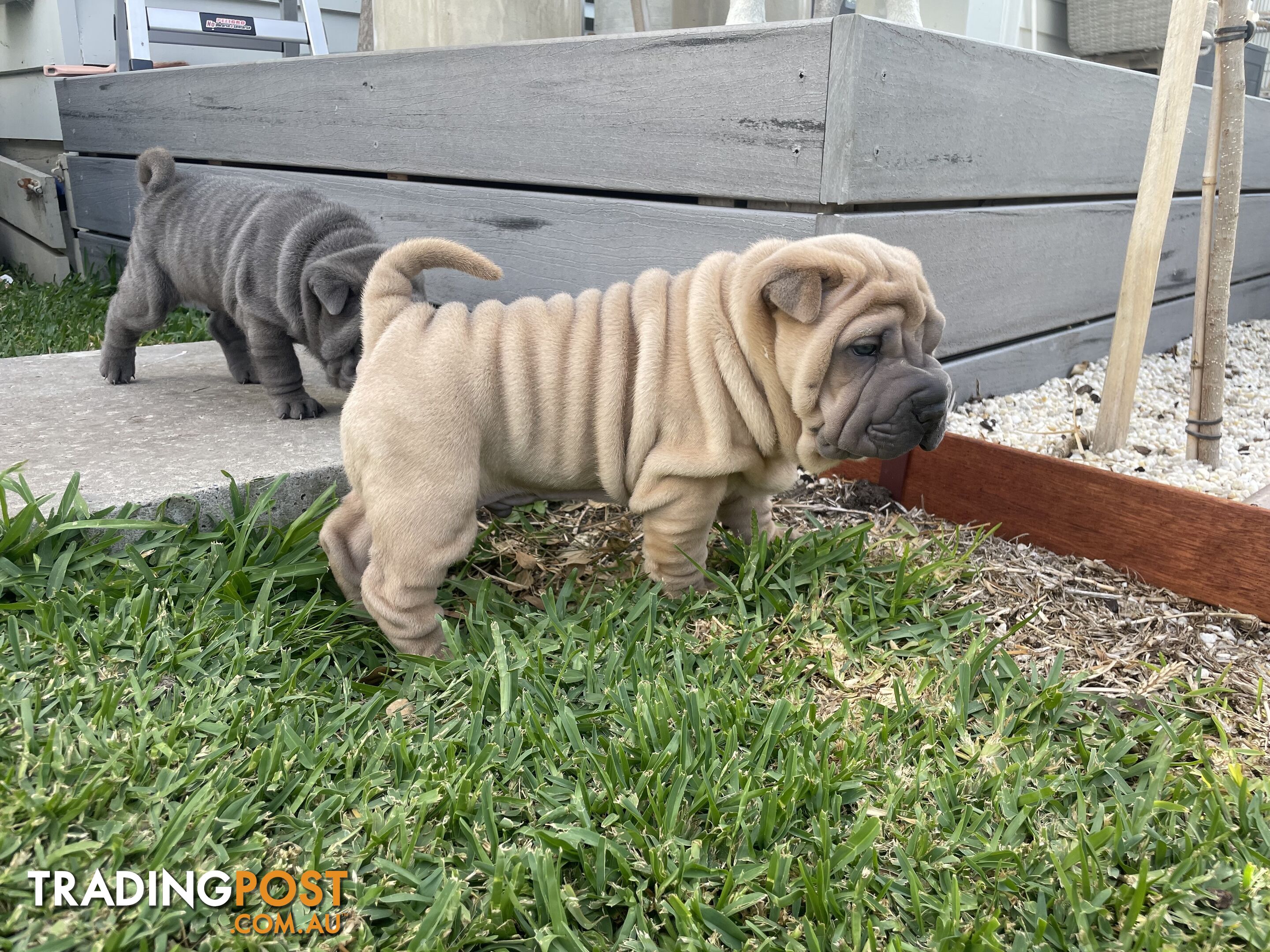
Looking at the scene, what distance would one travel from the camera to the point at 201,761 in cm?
170

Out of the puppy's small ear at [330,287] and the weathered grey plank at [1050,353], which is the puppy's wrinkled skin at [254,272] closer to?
the puppy's small ear at [330,287]

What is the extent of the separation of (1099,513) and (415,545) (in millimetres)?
1965

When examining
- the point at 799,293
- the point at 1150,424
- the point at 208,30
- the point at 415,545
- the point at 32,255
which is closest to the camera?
the point at 799,293

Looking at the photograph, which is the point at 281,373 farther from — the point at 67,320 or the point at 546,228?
the point at 67,320

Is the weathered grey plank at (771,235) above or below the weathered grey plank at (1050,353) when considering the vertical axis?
above

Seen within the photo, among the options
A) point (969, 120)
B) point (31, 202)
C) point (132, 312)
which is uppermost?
point (969, 120)

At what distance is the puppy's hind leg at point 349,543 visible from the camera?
2.42 metres

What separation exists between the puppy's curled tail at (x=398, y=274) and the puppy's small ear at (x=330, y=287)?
28.5 inches

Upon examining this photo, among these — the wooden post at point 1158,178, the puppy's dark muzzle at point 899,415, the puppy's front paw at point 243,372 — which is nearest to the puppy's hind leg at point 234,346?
the puppy's front paw at point 243,372

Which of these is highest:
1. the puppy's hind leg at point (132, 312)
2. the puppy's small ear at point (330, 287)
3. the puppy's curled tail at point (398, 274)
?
the puppy's curled tail at point (398, 274)

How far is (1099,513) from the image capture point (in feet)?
8.95

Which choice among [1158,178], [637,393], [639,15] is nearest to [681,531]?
[637,393]

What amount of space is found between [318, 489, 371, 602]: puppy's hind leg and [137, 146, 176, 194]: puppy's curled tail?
200 cm

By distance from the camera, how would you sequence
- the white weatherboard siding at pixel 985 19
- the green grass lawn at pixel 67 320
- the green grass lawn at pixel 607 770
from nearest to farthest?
the green grass lawn at pixel 607 770 < the green grass lawn at pixel 67 320 < the white weatherboard siding at pixel 985 19
